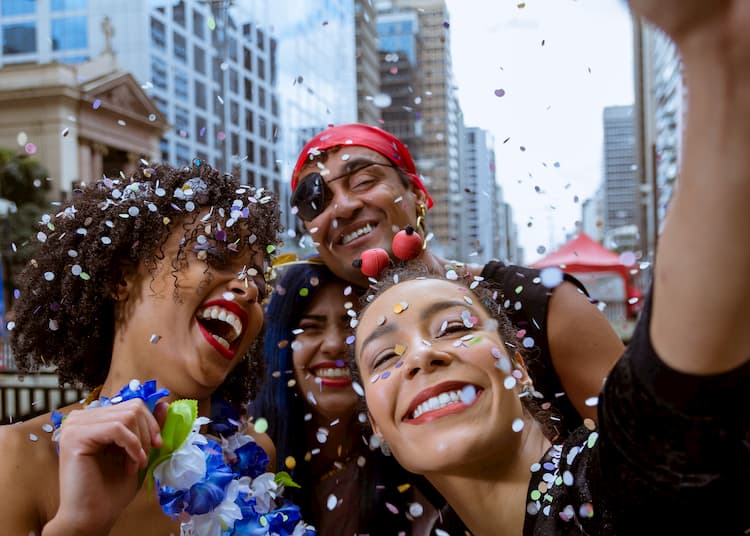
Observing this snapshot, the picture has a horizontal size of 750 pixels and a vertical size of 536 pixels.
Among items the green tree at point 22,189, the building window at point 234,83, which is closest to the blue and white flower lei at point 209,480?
the green tree at point 22,189

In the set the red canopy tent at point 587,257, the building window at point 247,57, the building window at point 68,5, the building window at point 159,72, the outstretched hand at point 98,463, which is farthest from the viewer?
the building window at point 159,72

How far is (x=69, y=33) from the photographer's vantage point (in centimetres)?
2020

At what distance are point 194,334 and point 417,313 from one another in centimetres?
58

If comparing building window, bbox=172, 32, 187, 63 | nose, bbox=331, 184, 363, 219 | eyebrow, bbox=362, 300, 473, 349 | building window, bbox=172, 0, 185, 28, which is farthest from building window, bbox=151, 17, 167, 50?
eyebrow, bbox=362, 300, 473, 349

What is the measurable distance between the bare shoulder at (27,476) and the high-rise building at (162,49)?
16751mm

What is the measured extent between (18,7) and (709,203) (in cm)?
2459

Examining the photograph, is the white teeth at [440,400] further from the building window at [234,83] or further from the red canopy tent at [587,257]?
the building window at [234,83]

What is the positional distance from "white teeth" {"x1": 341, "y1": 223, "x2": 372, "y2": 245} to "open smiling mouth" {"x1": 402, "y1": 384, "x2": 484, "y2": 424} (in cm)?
94

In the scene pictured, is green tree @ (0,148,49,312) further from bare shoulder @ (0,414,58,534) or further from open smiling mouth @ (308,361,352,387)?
bare shoulder @ (0,414,58,534)

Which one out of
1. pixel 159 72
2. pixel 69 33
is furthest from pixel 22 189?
pixel 159 72

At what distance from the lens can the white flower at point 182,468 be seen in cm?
143

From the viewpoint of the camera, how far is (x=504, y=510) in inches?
55.1

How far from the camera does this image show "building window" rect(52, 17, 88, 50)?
783 inches

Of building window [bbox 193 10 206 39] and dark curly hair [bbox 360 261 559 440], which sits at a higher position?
building window [bbox 193 10 206 39]
